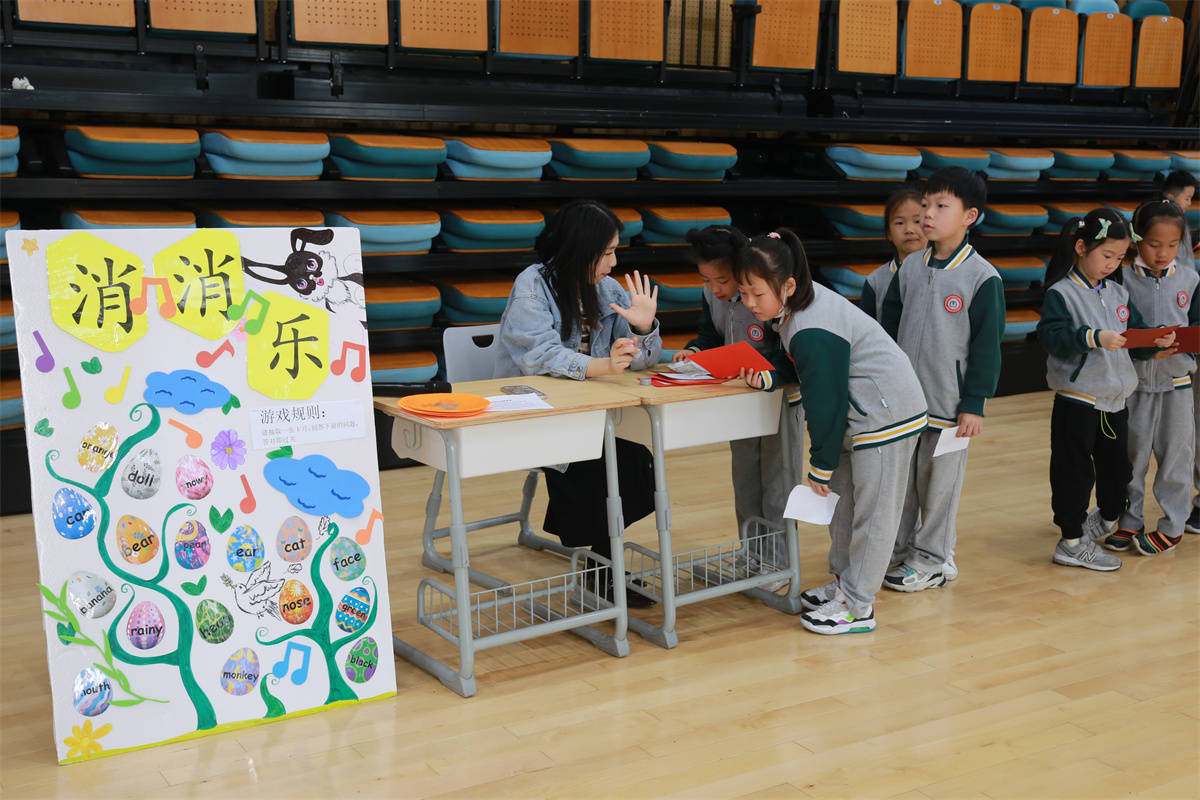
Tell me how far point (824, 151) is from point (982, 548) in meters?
2.76

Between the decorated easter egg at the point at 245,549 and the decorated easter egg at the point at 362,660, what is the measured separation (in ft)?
1.05

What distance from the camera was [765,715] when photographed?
260cm

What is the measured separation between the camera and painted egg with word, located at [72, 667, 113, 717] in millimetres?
2312

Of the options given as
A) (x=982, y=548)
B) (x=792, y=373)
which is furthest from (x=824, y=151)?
(x=792, y=373)

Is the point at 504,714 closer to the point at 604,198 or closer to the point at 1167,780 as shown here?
the point at 1167,780

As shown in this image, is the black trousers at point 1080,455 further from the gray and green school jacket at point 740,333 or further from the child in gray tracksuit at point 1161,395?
the gray and green school jacket at point 740,333

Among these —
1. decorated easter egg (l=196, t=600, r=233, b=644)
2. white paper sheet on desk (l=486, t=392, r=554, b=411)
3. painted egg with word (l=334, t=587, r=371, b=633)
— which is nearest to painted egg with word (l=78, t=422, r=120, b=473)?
decorated easter egg (l=196, t=600, r=233, b=644)

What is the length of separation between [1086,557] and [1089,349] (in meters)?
0.72

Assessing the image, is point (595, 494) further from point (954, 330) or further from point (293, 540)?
point (954, 330)

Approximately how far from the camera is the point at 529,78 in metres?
5.29

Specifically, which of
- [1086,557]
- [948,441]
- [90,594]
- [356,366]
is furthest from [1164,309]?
[90,594]

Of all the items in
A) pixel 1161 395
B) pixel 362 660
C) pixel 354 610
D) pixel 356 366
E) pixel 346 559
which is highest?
pixel 356 366

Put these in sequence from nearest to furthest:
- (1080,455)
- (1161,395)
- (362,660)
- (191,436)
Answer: (191,436) < (362,660) < (1080,455) < (1161,395)

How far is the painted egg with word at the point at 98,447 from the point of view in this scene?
2.31 meters
